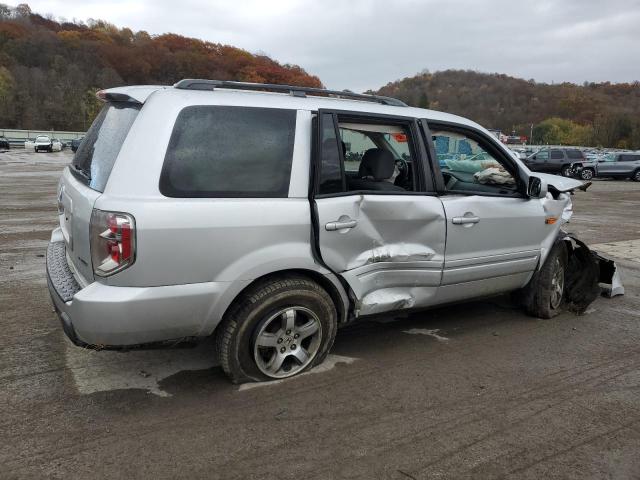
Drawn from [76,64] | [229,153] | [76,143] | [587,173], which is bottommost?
[587,173]

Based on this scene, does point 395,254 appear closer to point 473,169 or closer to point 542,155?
point 473,169

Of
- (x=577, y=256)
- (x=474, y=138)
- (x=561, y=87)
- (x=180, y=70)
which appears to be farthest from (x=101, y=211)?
(x=561, y=87)

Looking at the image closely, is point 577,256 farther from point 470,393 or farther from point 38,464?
point 38,464

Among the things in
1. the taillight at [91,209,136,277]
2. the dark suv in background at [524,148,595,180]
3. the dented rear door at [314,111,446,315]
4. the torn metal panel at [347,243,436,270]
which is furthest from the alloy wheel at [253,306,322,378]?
the dark suv in background at [524,148,595,180]

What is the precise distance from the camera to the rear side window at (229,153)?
2891mm

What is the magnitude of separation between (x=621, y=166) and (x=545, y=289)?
3002cm

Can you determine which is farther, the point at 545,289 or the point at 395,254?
the point at 545,289

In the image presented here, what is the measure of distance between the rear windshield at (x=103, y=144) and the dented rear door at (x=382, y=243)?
1.17 m

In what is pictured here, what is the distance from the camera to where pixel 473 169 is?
15.9ft

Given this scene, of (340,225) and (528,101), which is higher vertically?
(528,101)

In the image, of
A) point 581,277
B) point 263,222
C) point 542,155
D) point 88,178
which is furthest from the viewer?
point 542,155

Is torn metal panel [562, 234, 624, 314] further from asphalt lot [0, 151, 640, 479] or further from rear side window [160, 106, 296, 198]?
rear side window [160, 106, 296, 198]

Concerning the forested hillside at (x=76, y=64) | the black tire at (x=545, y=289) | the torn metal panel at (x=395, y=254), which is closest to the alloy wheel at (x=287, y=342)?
the torn metal panel at (x=395, y=254)

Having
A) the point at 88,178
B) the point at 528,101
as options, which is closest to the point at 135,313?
the point at 88,178
